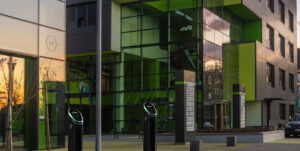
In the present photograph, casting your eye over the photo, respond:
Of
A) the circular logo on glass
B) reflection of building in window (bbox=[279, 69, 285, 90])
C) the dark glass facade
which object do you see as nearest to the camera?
the circular logo on glass

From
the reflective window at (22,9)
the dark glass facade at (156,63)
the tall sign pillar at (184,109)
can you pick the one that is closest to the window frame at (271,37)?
the dark glass facade at (156,63)

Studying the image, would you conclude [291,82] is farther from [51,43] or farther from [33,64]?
[33,64]

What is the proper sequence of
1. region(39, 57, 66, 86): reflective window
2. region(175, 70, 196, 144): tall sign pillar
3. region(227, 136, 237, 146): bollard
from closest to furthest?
region(39, 57, 66, 86): reflective window
region(227, 136, 237, 146): bollard
region(175, 70, 196, 144): tall sign pillar

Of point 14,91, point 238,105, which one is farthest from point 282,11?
point 14,91

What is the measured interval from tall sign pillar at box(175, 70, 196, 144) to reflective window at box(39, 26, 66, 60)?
18.1ft

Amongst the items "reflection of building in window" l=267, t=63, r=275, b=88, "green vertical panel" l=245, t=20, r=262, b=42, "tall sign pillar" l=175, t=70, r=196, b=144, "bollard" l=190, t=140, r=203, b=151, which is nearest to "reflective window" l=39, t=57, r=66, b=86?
"tall sign pillar" l=175, t=70, r=196, b=144

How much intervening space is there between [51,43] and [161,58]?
61.4 feet

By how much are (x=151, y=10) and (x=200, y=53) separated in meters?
6.47

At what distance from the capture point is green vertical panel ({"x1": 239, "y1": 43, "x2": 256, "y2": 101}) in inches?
1673

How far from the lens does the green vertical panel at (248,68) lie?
1673 inches

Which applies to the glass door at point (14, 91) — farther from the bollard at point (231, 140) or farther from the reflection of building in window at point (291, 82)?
the reflection of building in window at point (291, 82)

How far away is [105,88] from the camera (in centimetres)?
4100

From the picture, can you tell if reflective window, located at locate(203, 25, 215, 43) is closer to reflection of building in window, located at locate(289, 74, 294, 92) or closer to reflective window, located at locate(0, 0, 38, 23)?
reflective window, located at locate(0, 0, 38, 23)

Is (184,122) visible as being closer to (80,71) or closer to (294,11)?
(80,71)
